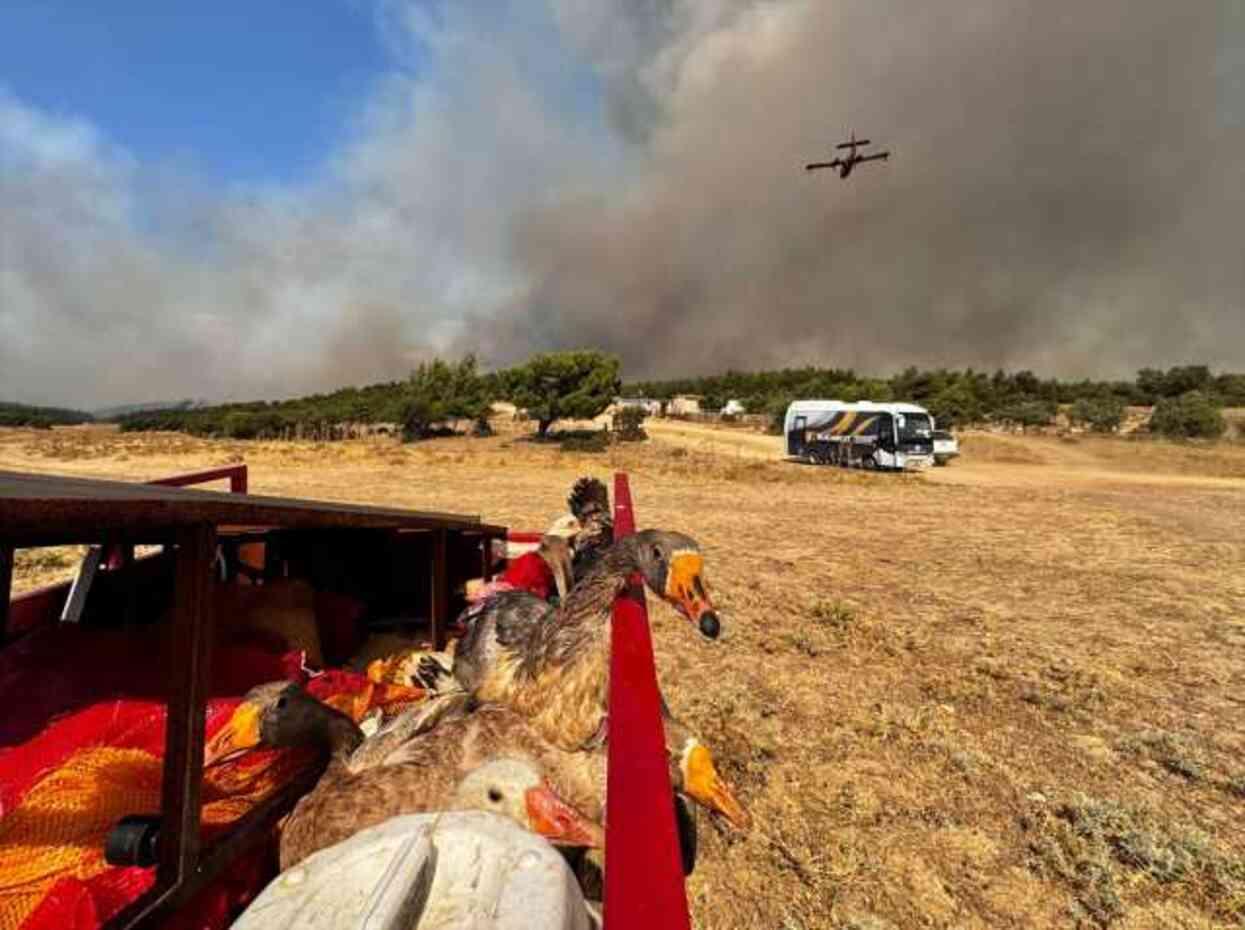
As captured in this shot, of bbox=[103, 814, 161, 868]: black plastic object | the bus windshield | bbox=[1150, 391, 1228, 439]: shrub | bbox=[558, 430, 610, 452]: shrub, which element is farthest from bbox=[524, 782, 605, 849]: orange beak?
bbox=[1150, 391, 1228, 439]: shrub

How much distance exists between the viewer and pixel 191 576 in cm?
232

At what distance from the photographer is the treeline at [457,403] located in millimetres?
57094

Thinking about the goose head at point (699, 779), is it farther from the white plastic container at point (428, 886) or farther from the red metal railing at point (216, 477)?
the red metal railing at point (216, 477)

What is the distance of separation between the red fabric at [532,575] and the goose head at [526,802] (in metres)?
3.90

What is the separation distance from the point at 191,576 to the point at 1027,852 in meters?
4.91

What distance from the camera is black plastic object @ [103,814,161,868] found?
2.18 metres

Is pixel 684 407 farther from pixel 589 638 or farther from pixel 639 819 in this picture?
pixel 639 819

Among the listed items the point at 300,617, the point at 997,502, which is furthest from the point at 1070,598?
the point at 997,502

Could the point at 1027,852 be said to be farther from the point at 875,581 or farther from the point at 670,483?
the point at 670,483

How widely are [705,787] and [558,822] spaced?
0.62 m

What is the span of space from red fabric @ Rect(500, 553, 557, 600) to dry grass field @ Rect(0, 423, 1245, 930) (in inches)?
64.2

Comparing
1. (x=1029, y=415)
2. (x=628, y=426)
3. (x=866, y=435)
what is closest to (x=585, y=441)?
(x=628, y=426)

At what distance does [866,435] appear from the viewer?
37219 millimetres

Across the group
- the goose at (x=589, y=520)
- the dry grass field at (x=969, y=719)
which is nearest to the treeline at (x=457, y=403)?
the dry grass field at (x=969, y=719)
